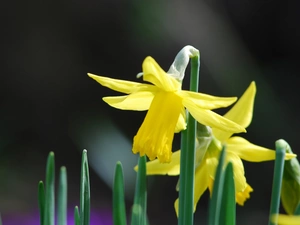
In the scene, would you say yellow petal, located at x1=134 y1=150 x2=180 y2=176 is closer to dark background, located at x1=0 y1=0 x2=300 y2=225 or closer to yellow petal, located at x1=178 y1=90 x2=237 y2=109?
yellow petal, located at x1=178 y1=90 x2=237 y2=109

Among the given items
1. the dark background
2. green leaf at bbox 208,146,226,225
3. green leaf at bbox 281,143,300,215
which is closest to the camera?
green leaf at bbox 208,146,226,225

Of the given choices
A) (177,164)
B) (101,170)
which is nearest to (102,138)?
(101,170)

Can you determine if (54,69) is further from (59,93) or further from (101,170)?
(101,170)

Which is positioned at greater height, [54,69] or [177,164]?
[54,69]

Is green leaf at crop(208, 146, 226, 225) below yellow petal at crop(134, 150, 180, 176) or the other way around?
below

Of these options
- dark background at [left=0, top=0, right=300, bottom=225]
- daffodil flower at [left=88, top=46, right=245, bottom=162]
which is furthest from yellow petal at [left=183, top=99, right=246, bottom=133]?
dark background at [left=0, top=0, right=300, bottom=225]

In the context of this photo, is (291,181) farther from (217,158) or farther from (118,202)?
(118,202)
